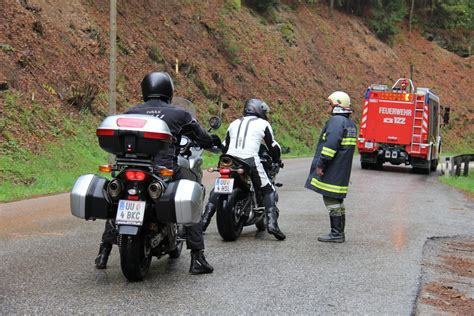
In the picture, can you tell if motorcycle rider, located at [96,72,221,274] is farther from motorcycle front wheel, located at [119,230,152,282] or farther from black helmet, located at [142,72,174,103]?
motorcycle front wheel, located at [119,230,152,282]

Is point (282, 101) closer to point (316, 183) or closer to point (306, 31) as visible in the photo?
point (306, 31)

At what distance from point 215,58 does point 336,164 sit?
26479 millimetres

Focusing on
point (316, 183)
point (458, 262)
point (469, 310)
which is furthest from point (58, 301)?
point (458, 262)

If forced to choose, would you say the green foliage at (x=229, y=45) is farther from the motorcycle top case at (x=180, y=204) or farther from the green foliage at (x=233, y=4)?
the motorcycle top case at (x=180, y=204)

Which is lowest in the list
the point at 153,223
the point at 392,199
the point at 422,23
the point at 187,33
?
the point at 392,199

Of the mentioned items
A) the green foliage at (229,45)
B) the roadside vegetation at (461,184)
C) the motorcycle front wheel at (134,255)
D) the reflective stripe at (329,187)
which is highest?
the green foliage at (229,45)

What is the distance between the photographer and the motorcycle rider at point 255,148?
7.90 metres

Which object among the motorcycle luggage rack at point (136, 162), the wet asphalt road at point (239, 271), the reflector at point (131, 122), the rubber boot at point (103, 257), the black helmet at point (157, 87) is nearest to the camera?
the wet asphalt road at point (239, 271)

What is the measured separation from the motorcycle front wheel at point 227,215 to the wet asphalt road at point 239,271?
14 cm

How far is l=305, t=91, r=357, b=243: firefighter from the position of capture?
26.0ft

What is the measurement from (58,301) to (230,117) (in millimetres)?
26354

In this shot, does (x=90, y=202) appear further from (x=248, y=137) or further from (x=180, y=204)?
(x=248, y=137)

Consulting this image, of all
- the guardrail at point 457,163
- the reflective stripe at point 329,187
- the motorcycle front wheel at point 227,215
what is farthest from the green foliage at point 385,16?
the motorcycle front wheel at point 227,215

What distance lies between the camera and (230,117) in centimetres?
3119
